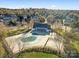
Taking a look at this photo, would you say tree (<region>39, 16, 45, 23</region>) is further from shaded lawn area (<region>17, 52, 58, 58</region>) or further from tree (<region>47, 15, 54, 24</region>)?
shaded lawn area (<region>17, 52, 58, 58</region>)

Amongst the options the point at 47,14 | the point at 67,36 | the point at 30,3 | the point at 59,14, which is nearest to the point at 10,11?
the point at 30,3

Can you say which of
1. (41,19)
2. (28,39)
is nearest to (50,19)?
(41,19)

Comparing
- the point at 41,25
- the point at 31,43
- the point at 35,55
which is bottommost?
the point at 35,55

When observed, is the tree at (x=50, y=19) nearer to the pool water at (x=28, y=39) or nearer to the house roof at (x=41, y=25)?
the house roof at (x=41, y=25)

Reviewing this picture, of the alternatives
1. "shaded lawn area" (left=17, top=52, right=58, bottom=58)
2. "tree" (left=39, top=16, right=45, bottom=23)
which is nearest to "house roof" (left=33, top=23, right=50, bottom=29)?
"tree" (left=39, top=16, right=45, bottom=23)

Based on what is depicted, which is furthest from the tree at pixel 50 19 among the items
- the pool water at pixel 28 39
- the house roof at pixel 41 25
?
the pool water at pixel 28 39

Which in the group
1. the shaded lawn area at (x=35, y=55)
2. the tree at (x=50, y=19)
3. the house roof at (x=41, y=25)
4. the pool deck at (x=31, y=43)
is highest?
the tree at (x=50, y=19)

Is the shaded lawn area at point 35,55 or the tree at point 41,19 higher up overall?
the tree at point 41,19

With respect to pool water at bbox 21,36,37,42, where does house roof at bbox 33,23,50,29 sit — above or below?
above

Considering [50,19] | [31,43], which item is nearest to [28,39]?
[31,43]

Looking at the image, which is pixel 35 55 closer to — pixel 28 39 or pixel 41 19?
pixel 28 39

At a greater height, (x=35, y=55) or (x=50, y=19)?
(x=50, y=19)
